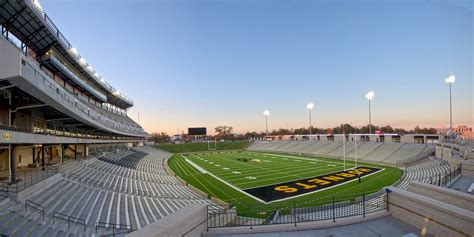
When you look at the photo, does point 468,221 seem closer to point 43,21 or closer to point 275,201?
point 275,201

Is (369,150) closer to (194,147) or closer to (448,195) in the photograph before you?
(448,195)

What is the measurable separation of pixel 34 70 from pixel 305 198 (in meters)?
20.8

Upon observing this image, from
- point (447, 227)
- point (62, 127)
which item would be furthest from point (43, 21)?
point (447, 227)

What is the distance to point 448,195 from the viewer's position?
8.19 meters

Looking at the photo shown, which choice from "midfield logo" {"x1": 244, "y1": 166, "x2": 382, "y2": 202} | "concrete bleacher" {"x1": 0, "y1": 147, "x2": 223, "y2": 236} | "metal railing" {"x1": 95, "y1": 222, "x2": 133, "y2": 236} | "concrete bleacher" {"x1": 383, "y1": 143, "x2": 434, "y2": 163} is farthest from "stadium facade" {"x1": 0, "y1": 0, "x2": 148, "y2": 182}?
"concrete bleacher" {"x1": 383, "y1": 143, "x2": 434, "y2": 163}

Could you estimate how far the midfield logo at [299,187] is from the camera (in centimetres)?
2242

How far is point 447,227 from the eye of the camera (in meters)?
6.06

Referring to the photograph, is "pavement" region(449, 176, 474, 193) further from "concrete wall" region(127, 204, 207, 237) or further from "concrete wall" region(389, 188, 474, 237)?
"concrete wall" region(127, 204, 207, 237)

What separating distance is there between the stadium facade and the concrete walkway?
40.7ft

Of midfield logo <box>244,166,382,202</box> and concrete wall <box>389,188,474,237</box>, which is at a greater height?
concrete wall <box>389,188,474,237</box>

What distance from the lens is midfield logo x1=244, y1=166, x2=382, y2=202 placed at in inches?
883

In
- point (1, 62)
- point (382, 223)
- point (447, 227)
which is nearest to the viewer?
point (447, 227)

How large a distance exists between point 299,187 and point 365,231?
62.2 feet

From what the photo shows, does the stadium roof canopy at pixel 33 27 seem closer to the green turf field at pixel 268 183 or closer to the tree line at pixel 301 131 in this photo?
the green turf field at pixel 268 183
